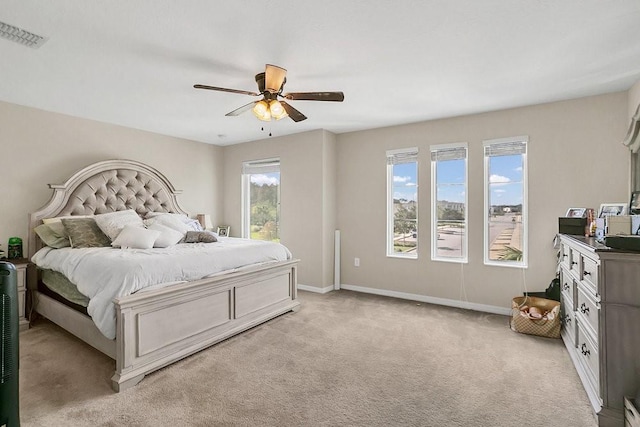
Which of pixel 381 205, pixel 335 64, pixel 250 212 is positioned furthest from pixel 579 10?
pixel 250 212

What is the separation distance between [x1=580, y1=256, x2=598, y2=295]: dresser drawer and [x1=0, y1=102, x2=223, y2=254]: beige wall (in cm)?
528

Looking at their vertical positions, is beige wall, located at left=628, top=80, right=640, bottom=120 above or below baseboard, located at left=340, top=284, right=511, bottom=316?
above

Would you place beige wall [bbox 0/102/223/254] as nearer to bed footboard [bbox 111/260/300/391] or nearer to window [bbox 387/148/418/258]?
bed footboard [bbox 111/260/300/391]

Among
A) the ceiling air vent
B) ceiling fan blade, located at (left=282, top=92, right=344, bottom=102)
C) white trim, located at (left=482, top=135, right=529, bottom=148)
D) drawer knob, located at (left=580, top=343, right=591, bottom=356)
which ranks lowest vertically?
drawer knob, located at (left=580, top=343, right=591, bottom=356)

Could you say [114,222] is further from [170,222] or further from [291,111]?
[291,111]

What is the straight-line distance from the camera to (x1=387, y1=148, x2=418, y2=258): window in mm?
4469

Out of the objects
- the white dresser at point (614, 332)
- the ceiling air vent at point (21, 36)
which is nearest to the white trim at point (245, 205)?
the ceiling air vent at point (21, 36)

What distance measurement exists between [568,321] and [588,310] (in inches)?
32.3

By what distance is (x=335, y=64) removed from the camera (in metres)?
2.60

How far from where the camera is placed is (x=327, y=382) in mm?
2291

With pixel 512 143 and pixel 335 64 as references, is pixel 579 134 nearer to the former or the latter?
pixel 512 143

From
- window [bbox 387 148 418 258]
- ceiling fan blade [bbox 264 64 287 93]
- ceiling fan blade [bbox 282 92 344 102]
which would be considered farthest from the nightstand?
window [bbox 387 148 418 258]

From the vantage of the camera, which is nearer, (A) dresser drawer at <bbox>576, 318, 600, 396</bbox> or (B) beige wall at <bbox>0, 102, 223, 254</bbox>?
(A) dresser drawer at <bbox>576, 318, 600, 396</bbox>

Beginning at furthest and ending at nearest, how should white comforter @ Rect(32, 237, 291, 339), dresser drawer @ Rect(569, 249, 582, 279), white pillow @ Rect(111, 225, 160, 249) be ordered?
white pillow @ Rect(111, 225, 160, 249)
dresser drawer @ Rect(569, 249, 582, 279)
white comforter @ Rect(32, 237, 291, 339)
